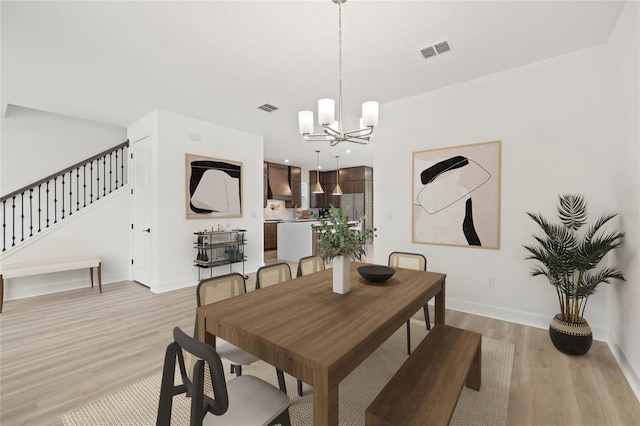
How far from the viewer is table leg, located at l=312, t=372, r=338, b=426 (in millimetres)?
1070

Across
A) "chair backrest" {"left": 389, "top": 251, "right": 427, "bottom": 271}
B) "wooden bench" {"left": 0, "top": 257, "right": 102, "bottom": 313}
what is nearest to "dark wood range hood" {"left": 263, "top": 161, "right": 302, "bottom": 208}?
"wooden bench" {"left": 0, "top": 257, "right": 102, "bottom": 313}

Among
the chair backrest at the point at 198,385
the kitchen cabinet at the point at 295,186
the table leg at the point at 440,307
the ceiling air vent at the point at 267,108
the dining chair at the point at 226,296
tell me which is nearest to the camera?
the chair backrest at the point at 198,385

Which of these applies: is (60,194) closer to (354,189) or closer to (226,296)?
(226,296)

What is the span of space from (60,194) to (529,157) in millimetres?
6918

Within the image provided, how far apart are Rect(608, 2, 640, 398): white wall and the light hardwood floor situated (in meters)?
0.20

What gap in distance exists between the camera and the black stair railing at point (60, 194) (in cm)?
446

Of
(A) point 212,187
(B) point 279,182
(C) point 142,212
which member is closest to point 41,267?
(C) point 142,212

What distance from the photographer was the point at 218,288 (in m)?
2.02

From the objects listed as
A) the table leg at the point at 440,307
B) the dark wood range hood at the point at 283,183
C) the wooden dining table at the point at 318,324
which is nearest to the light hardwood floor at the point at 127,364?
the table leg at the point at 440,307

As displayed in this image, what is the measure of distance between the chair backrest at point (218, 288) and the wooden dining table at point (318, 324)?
249 mm

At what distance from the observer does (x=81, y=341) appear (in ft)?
9.14

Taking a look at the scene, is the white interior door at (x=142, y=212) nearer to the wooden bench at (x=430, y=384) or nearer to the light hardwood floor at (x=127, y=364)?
the light hardwood floor at (x=127, y=364)

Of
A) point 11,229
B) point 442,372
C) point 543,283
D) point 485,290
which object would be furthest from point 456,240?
point 11,229

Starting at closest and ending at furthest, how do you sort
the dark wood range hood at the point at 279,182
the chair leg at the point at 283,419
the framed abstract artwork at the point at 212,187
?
the chair leg at the point at 283,419
the framed abstract artwork at the point at 212,187
the dark wood range hood at the point at 279,182
